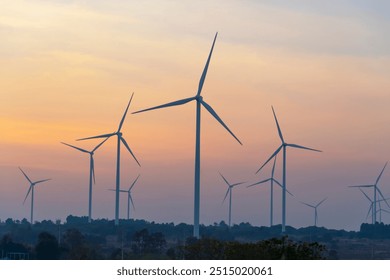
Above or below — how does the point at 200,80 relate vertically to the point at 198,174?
above

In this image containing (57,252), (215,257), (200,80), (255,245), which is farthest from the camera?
(57,252)

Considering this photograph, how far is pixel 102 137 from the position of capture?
567 ft

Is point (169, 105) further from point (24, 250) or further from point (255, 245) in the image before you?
point (24, 250)

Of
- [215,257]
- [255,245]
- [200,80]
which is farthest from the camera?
[200,80]

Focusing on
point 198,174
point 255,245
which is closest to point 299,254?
point 255,245

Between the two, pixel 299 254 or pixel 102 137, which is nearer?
pixel 299 254

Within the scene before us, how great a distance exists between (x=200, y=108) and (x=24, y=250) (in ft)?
172

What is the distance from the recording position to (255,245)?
123 m
